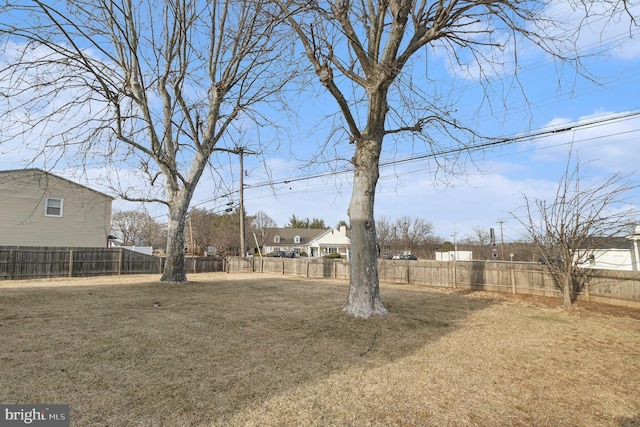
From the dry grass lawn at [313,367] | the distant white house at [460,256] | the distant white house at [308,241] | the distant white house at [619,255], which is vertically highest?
the distant white house at [308,241]

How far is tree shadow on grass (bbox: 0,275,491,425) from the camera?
2.96 meters

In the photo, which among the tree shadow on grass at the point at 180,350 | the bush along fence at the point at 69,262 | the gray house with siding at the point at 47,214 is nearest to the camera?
the tree shadow on grass at the point at 180,350

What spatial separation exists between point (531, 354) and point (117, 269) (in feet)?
61.2

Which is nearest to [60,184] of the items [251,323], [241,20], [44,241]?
[44,241]

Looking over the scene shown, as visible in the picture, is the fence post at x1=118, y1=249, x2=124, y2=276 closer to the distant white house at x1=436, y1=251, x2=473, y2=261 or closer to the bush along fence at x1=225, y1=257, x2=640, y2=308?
the bush along fence at x1=225, y1=257, x2=640, y2=308

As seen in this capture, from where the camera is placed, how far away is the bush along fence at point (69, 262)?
15242 mm

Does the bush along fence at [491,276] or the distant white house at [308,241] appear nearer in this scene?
the bush along fence at [491,276]

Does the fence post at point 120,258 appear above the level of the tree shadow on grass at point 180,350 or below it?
above

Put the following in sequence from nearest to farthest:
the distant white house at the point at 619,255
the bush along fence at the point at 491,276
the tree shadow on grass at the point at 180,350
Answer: the tree shadow on grass at the point at 180,350
the bush along fence at the point at 491,276
the distant white house at the point at 619,255

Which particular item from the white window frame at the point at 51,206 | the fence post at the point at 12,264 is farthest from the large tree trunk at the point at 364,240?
the white window frame at the point at 51,206

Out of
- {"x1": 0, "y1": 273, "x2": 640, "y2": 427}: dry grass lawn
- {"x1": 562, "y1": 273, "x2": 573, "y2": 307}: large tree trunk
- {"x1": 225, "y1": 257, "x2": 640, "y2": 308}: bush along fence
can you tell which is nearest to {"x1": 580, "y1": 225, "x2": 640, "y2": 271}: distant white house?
{"x1": 225, "y1": 257, "x2": 640, "y2": 308}: bush along fence

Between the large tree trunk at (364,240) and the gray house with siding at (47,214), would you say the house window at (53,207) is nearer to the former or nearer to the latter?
the gray house with siding at (47,214)

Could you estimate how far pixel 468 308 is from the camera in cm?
834

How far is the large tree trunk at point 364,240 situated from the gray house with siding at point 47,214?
14668mm
